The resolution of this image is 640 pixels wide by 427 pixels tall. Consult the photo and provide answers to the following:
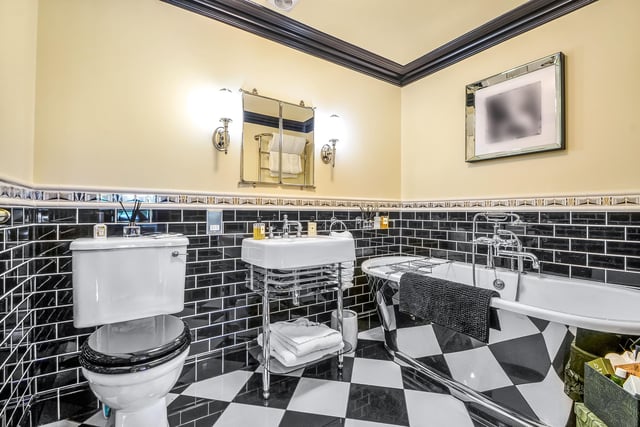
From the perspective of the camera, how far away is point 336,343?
206 centimetres

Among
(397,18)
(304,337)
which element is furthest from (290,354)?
(397,18)

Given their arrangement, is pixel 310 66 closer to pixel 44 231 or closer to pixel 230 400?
pixel 44 231

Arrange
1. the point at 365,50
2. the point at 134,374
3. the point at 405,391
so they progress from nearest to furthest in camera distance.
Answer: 1. the point at 134,374
2. the point at 405,391
3. the point at 365,50

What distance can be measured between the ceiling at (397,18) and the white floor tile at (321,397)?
8.59 ft

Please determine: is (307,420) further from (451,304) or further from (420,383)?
(451,304)

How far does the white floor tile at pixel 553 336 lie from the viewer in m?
1.38

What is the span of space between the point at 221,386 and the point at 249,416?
37cm

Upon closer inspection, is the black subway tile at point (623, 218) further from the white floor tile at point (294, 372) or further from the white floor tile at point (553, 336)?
the white floor tile at point (294, 372)

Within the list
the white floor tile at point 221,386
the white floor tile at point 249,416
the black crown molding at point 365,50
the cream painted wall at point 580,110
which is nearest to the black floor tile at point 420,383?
the white floor tile at point 249,416

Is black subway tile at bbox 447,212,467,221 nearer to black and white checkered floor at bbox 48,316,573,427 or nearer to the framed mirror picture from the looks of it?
the framed mirror picture

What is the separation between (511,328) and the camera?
5.01 ft

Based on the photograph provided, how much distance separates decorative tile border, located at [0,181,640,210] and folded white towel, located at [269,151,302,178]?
0.67 feet

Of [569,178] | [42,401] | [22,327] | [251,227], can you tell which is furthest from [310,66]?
[42,401]

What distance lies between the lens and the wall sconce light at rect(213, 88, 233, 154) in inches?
86.4
